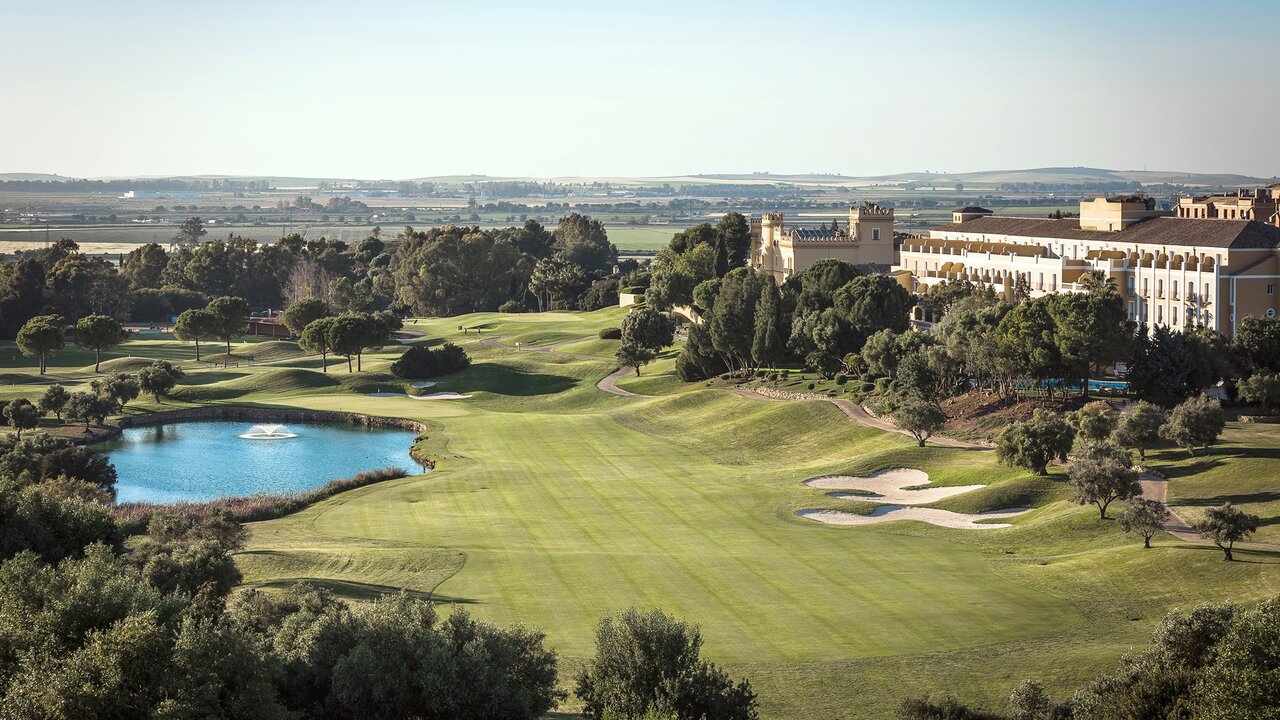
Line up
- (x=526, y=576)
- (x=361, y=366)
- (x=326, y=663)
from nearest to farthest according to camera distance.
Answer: (x=326, y=663) → (x=526, y=576) → (x=361, y=366)

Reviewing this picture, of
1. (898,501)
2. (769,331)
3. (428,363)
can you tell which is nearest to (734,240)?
(428,363)

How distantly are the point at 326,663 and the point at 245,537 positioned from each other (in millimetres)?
24493

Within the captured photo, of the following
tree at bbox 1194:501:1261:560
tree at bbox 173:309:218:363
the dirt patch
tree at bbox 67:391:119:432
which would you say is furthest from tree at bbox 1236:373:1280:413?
tree at bbox 173:309:218:363

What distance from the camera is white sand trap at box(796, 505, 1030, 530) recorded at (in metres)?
57.2

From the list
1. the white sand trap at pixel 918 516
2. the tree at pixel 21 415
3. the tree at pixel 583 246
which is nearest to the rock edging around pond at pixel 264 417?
the tree at pixel 21 415

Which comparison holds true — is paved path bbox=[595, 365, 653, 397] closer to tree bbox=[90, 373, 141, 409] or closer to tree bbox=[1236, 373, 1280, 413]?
tree bbox=[90, 373, 141, 409]

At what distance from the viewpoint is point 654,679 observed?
31891 mm

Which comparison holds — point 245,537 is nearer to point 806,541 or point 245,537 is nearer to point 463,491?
point 463,491

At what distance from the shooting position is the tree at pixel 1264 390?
64250 mm

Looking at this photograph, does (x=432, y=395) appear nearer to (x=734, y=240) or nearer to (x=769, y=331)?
(x=769, y=331)

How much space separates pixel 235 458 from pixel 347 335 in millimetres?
31852

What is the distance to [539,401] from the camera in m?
101

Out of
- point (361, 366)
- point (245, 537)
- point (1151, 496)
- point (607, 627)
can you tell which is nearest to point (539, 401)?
point (361, 366)

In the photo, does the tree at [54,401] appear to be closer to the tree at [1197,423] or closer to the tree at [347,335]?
the tree at [347,335]
